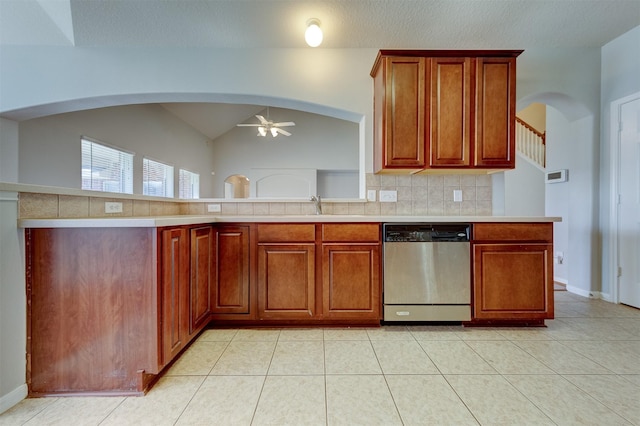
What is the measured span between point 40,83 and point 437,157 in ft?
12.0

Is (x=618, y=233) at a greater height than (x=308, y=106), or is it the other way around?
(x=308, y=106)

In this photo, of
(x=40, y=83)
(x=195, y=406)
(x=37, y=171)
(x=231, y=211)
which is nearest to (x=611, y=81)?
(x=231, y=211)

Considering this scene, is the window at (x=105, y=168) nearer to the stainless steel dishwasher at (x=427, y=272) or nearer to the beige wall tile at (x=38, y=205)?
the beige wall tile at (x=38, y=205)

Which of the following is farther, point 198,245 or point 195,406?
point 198,245

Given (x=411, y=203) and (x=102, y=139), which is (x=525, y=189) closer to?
(x=411, y=203)

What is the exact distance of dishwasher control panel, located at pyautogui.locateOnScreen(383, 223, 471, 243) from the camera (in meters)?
2.16

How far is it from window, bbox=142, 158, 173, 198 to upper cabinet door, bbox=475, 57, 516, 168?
189 inches

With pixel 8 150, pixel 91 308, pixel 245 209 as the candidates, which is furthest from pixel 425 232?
pixel 8 150

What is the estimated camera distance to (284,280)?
216 cm

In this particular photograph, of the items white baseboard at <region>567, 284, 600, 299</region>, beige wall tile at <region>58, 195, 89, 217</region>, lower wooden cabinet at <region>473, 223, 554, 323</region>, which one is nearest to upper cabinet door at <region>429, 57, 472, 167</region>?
lower wooden cabinet at <region>473, 223, 554, 323</region>

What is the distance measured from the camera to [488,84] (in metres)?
2.29

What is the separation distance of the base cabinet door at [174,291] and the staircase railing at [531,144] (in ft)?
18.3

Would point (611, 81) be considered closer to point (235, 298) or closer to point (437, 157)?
point (437, 157)

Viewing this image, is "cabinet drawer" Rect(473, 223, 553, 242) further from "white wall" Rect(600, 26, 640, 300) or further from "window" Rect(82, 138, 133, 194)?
"window" Rect(82, 138, 133, 194)
